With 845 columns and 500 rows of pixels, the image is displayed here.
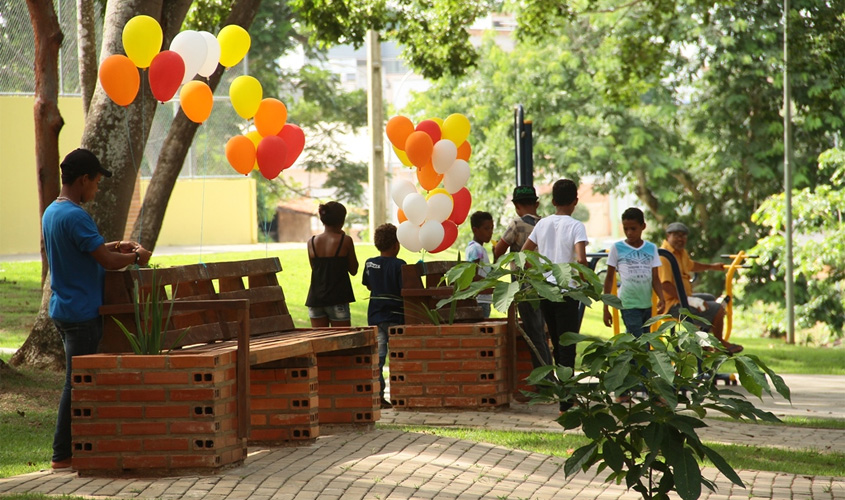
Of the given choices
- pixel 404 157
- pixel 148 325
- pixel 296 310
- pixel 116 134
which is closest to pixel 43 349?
pixel 116 134

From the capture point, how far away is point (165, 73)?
30.5ft

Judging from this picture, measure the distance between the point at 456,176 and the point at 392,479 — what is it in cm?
520

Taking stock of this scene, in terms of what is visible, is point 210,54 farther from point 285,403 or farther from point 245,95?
point 285,403

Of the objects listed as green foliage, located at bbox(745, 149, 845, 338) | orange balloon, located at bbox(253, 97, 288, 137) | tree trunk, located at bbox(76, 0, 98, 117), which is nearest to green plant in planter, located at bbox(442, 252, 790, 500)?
orange balloon, located at bbox(253, 97, 288, 137)

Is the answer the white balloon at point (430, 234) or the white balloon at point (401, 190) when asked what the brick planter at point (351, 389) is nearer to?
the white balloon at point (430, 234)

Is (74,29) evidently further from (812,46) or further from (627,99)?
(812,46)

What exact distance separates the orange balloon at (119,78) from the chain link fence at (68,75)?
26.9ft

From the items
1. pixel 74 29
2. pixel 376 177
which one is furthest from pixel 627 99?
pixel 74 29

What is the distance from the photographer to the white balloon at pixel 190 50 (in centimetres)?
966

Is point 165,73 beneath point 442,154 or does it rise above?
above

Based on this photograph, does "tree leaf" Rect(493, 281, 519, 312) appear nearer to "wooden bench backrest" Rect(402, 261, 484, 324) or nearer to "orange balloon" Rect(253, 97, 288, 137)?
"wooden bench backrest" Rect(402, 261, 484, 324)

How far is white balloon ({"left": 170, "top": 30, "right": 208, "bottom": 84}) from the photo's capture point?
9.66 metres

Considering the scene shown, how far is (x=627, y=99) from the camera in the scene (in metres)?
20.4

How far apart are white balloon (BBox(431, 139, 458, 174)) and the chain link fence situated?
326 inches
